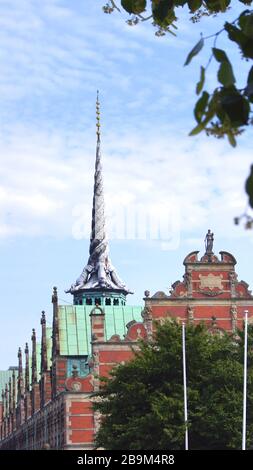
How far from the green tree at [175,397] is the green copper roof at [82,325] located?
92.5 ft

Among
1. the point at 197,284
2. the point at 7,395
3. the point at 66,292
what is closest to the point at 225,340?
the point at 197,284

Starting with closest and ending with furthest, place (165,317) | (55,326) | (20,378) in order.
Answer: (165,317) < (55,326) < (20,378)

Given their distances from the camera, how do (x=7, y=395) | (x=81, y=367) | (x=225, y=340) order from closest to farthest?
1. (x=225, y=340)
2. (x=81, y=367)
3. (x=7, y=395)

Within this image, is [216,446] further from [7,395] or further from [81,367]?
[7,395]

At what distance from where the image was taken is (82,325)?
84.7 m

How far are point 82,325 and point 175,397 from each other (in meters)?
34.9

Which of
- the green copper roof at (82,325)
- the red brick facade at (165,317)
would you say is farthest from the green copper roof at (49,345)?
the red brick facade at (165,317)

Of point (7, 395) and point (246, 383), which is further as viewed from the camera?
point (7, 395)

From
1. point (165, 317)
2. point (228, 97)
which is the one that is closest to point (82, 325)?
point (165, 317)

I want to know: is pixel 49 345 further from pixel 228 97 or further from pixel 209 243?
pixel 228 97

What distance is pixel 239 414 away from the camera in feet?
163

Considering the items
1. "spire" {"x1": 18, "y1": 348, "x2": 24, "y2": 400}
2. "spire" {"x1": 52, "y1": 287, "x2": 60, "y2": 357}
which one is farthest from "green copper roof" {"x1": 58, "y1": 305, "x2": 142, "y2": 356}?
"spire" {"x1": 18, "y1": 348, "x2": 24, "y2": 400}

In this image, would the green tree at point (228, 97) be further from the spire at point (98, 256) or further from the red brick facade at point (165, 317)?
the spire at point (98, 256)

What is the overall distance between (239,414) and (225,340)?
19.0 feet
